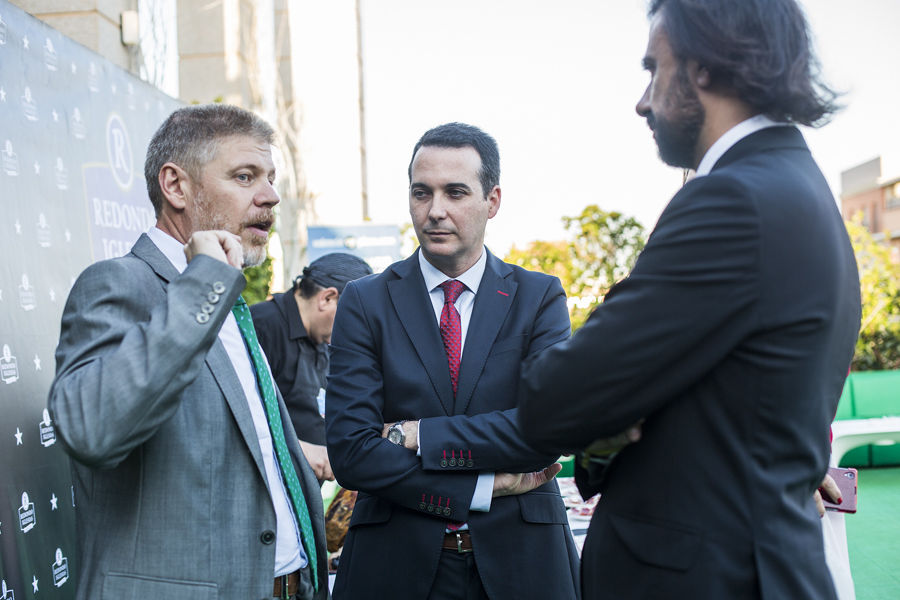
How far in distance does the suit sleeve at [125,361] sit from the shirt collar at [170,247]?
261 mm

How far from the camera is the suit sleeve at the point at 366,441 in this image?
1.86 metres

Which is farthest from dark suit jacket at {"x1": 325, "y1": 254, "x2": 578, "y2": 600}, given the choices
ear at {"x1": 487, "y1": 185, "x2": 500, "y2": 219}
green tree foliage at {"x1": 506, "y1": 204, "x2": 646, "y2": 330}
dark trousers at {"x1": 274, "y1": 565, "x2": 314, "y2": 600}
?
green tree foliage at {"x1": 506, "y1": 204, "x2": 646, "y2": 330}

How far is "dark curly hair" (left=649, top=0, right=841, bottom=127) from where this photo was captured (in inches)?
46.3

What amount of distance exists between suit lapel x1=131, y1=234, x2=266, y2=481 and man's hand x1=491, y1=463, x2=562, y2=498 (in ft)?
2.08

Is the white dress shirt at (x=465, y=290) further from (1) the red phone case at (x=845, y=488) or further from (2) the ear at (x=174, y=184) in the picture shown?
(1) the red phone case at (x=845, y=488)

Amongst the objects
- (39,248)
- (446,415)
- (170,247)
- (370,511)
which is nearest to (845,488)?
(446,415)

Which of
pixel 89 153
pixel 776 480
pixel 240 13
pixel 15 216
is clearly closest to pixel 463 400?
pixel 776 480

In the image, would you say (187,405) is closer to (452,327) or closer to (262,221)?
(262,221)

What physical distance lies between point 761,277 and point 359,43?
15774 mm

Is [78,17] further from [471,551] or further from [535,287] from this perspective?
[471,551]

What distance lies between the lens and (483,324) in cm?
207

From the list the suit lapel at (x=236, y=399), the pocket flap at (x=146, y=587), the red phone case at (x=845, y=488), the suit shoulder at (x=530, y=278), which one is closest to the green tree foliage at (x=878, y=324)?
the red phone case at (x=845, y=488)

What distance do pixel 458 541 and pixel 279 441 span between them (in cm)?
55

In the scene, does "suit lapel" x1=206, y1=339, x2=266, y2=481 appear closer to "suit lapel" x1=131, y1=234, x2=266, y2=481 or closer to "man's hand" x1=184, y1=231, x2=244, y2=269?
"suit lapel" x1=131, y1=234, x2=266, y2=481
